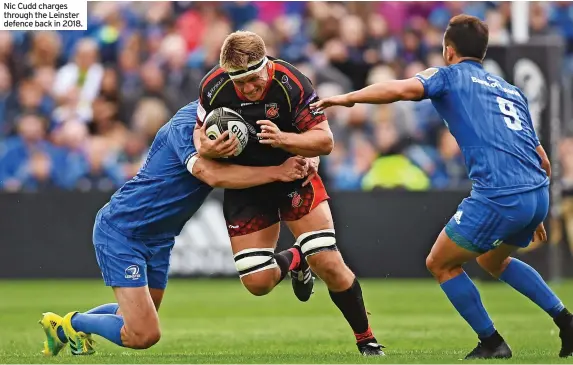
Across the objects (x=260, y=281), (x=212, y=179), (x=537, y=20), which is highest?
(x=537, y=20)

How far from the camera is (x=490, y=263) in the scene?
8.73 metres

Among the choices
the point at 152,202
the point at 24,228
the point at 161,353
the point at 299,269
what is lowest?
the point at 24,228

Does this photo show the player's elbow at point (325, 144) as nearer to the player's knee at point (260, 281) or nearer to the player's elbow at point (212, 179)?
the player's elbow at point (212, 179)

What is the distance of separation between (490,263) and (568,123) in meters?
10.2

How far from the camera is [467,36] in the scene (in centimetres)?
834

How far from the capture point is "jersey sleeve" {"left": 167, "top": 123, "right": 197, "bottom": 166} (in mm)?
8711

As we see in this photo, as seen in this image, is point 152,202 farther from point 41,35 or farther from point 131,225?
point 41,35

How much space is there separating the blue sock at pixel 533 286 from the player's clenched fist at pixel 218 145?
2.14 meters

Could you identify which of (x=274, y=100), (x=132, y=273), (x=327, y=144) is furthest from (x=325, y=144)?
(x=132, y=273)

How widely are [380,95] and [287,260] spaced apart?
190 centimetres

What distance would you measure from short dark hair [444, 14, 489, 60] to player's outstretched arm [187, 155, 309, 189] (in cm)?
138

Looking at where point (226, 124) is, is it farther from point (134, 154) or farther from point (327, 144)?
point (134, 154)

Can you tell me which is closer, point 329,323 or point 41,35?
point 329,323

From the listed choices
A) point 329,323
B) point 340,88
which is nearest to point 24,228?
point 340,88
